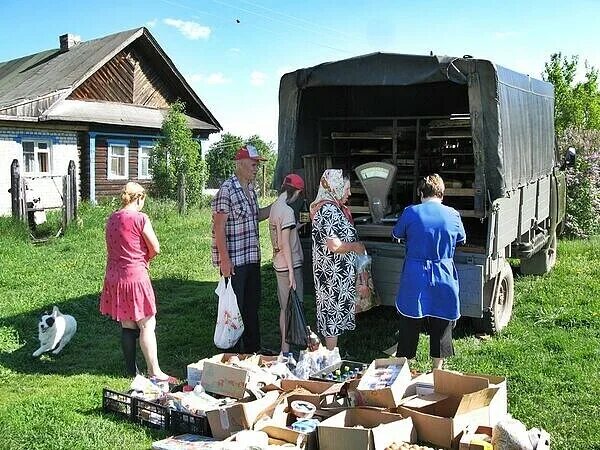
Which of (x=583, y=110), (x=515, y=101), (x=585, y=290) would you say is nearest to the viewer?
(x=515, y=101)

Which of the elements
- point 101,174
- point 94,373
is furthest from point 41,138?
point 94,373

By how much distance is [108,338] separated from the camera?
7305 mm

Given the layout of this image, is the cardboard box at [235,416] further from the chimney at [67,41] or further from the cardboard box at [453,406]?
the chimney at [67,41]

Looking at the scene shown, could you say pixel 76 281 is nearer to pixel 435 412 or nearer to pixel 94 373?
pixel 94 373

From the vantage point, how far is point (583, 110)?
18.8 metres

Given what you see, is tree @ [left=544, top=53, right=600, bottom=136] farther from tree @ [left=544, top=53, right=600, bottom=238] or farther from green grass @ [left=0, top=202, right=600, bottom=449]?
green grass @ [left=0, top=202, right=600, bottom=449]

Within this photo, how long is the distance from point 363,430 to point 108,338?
425 centimetres

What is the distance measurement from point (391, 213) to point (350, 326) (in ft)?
7.99

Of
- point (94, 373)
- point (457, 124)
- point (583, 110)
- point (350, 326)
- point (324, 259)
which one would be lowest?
point (94, 373)

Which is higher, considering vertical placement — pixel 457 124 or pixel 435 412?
pixel 457 124

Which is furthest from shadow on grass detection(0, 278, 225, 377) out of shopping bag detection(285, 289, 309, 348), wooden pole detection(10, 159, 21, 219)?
wooden pole detection(10, 159, 21, 219)

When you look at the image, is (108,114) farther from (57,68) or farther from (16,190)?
(16,190)

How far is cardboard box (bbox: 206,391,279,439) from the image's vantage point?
4.25 m

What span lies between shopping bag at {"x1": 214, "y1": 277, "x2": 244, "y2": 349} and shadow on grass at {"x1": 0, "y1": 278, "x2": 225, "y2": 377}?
1.84ft
